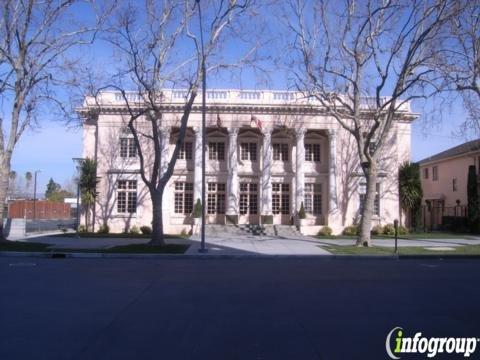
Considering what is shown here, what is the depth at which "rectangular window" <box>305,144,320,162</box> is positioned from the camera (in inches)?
1530

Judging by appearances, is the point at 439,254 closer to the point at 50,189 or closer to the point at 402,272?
the point at 402,272

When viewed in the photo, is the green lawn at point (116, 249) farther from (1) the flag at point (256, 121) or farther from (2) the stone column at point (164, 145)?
(1) the flag at point (256, 121)

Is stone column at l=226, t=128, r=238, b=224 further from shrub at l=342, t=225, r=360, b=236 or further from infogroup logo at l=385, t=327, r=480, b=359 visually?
infogroup logo at l=385, t=327, r=480, b=359

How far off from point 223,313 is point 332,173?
29.4m

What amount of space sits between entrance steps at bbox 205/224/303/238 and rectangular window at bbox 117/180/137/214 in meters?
6.24

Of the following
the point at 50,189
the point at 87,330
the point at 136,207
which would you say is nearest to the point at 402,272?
the point at 87,330

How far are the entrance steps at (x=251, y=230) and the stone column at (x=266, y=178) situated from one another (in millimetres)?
1184

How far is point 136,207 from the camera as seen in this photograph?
1449 inches

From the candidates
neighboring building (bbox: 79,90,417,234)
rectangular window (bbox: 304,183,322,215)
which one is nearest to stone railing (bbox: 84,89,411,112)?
neighboring building (bbox: 79,90,417,234)

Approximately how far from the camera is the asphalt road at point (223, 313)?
622 cm

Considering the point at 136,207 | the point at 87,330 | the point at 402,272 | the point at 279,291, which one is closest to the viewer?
the point at 87,330

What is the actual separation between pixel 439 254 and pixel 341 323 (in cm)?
1495

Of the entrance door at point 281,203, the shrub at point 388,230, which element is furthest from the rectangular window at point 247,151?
the shrub at point 388,230

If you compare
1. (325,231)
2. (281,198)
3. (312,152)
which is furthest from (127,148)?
(325,231)
